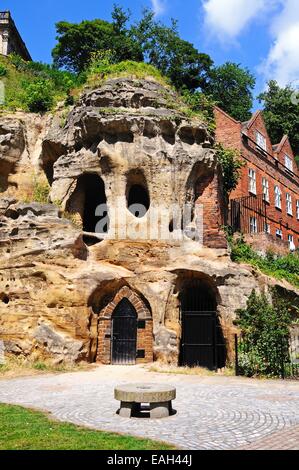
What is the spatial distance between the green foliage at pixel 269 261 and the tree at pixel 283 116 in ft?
75.0

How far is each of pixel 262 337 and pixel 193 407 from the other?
21.8ft

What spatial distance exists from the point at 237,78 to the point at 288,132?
7538 mm

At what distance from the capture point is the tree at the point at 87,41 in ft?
117

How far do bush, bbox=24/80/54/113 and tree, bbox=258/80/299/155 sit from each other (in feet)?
83.8

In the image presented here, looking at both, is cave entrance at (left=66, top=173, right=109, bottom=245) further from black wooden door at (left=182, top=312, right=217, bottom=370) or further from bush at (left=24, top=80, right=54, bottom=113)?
black wooden door at (left=182, top=312, right=217, bottom=370)

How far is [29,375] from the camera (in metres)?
14.3

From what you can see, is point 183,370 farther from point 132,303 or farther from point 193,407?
point 193,407

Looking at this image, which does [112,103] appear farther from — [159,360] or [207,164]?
[159,360]

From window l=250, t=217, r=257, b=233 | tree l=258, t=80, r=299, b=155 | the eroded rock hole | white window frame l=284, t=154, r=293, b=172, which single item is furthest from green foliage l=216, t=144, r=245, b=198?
tree l=258, t=80, r=299, b=155

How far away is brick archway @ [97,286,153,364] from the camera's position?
17.4 metres

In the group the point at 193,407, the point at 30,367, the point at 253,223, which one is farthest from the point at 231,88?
the point at 193,407

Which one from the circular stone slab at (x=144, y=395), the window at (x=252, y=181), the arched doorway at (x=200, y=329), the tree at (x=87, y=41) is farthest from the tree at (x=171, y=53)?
the circular stone slab at (x=144, y=395)

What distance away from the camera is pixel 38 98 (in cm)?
2400

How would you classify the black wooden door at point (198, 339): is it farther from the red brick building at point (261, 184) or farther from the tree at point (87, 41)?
the tree at point (87, 41)
